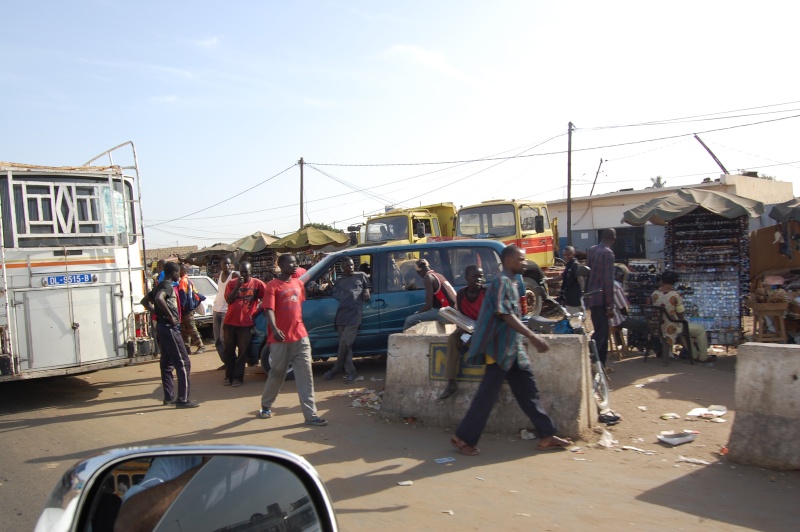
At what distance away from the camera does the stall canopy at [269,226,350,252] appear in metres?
18.9

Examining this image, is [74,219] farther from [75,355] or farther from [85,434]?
[85,434]

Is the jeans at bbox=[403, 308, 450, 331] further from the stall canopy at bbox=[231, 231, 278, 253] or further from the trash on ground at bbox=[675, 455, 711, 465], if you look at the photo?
the stall canopy at bbox=[231, 231, 278, 253]

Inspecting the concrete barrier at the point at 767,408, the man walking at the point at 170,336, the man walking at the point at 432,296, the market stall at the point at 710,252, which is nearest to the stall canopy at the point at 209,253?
the man walking at the point at 170,336

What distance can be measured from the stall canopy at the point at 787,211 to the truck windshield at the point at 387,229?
332 inches

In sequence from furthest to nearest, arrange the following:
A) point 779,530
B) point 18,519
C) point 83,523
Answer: point 18,519 → point 779,530 → point 83,523

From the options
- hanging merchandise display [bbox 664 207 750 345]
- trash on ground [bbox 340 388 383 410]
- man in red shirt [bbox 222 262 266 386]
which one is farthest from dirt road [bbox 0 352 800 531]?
hanging merchandise display [bbox 664 207 750 345]

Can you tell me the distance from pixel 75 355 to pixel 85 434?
186 cm

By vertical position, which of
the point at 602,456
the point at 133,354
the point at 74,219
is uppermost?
the point at 74,219

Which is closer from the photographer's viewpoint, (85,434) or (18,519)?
(18,519)

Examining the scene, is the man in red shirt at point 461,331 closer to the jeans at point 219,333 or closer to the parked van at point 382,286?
the parked van at point 382,286

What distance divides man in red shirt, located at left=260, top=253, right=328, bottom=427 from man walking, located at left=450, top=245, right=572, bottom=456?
194cm

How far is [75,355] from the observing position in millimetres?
8727

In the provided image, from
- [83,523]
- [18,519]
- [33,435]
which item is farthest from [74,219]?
[83,523]

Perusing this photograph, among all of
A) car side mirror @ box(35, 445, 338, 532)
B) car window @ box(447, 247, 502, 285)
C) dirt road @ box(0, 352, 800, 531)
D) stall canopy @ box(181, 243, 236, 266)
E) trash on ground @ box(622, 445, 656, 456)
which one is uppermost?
stall canopy @ box(181, 243, 236, 266)
